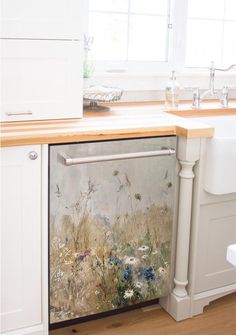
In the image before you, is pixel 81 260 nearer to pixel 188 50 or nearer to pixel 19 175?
pixel 19 175

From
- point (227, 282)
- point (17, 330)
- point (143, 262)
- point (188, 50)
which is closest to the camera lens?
point (17, 330)

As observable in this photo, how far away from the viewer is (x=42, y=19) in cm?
204

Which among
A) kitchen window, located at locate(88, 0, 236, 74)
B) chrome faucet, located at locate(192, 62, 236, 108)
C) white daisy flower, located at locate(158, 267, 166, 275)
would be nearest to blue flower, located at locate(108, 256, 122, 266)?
white daisy flower, located at locate(158, 267, 166, 275)

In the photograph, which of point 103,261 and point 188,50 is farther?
point 188,50

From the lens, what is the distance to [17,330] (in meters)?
2.04

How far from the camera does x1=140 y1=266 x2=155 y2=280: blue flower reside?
2259mm

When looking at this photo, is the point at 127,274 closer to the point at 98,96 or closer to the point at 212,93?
the point at 98,96

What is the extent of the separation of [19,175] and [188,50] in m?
1.62

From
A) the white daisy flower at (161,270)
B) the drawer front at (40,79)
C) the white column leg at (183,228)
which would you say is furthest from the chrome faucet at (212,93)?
the white daisy flower at (161,270)

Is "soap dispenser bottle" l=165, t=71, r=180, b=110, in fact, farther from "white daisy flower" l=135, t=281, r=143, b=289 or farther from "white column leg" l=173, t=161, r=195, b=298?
"white daisy flower" l=135, t=281, r=143, b=289

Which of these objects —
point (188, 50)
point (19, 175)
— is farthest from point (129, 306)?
point (188, 50)

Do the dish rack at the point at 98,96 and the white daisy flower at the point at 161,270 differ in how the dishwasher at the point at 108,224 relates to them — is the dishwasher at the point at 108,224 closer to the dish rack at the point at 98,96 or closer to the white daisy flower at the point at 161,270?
the white daisy flower at the point at 161,270

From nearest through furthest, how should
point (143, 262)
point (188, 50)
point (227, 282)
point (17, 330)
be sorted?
point (17, 330) < point (143, 262) < point (227, 282) < point (188, 50)

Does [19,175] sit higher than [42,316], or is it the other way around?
[19,175]
